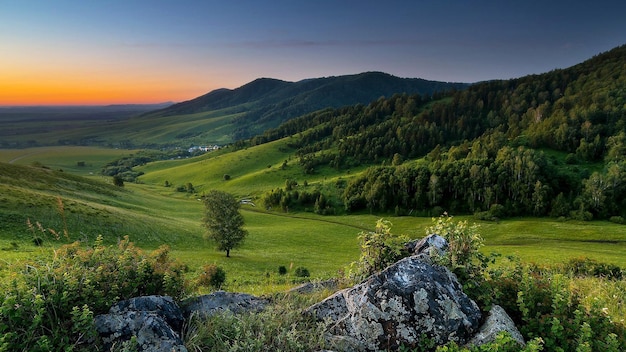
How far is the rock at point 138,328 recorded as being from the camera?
5883 millimetres

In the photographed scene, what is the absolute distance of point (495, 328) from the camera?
658 centimetres

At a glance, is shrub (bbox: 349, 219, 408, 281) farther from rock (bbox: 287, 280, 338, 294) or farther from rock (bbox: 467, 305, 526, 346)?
rock (bbox: 467, 305, 526, 346)

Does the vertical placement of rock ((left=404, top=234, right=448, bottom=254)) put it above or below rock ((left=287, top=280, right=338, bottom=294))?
above

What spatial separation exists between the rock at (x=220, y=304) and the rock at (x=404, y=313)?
186cm

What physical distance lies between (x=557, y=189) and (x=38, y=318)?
14246 cm

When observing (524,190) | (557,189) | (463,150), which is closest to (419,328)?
(524,190)

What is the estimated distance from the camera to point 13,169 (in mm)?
67750

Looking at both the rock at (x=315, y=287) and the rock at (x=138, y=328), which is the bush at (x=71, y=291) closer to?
the rock at (x=138, y=328)

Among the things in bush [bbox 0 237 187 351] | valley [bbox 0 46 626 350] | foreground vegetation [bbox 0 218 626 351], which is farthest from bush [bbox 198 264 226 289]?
bush [bbox 0 237 187 351]

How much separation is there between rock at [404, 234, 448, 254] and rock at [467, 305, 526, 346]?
1817 mm

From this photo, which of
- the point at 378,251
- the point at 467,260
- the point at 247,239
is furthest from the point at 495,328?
the point at 247,239

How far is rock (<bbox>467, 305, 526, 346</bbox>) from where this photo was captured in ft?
21.2

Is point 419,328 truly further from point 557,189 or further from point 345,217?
point 557,189

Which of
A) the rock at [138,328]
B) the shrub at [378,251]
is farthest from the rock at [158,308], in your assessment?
the shrub at [378,251]
